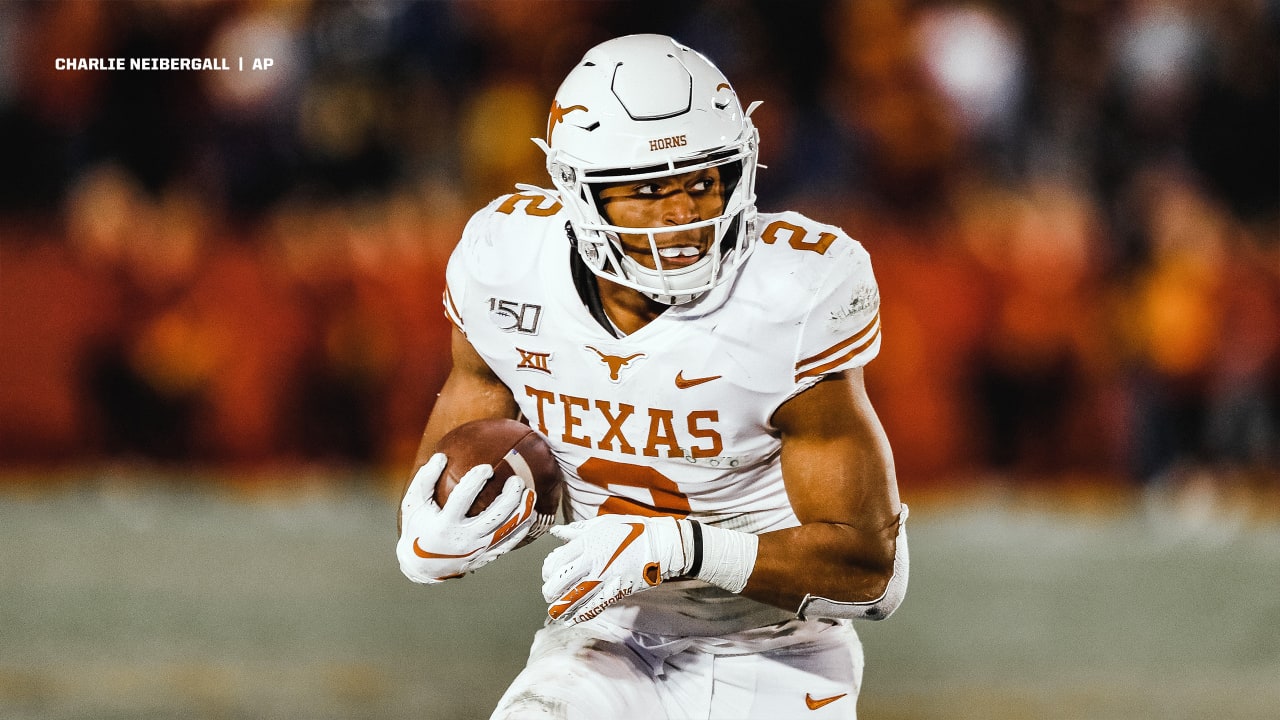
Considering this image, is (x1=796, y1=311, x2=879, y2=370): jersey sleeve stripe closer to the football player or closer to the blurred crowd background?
the football player

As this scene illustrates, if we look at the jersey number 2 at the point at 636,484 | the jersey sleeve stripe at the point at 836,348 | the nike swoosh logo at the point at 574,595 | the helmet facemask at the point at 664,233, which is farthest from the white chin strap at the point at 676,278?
the nike swoosh logo at the point at 574,595

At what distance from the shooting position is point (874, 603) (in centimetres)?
294

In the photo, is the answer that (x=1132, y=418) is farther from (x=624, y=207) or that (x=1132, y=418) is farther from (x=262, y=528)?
(x=624, y=207)

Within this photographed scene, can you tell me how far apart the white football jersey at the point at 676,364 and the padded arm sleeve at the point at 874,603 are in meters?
0.21

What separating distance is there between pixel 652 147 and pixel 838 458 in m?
0.68

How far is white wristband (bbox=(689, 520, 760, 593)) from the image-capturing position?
9.03 feet

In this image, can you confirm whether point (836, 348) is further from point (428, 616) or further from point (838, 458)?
point (428, 616)

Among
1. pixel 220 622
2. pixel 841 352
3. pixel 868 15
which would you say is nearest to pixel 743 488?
pixel 841 352

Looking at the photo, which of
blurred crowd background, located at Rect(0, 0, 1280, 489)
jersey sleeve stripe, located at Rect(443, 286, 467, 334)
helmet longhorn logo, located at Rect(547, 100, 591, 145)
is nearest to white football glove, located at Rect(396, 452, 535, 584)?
jersey sleeve stripe, located at Rect(443, 286, 467, 334)

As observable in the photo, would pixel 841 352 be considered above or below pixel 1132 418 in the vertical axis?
above

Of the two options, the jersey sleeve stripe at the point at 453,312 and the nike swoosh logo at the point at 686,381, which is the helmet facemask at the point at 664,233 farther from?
the jersey sleeve stripe at the point at 453,312

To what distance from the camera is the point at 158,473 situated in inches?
308

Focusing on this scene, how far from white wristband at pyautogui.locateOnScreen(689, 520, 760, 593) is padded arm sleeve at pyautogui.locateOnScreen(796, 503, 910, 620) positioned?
15 cm

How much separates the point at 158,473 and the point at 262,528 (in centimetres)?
106
